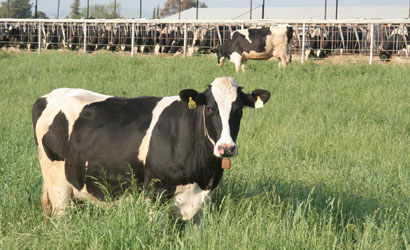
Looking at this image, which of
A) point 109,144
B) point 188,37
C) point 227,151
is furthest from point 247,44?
point 188,37

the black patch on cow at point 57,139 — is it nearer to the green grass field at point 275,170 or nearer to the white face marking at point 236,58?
the green grass field at point 275,170

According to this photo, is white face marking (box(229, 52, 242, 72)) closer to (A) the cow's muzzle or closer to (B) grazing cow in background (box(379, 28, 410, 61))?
(B) grazing cow in background (box(379, 28, 410, 61))

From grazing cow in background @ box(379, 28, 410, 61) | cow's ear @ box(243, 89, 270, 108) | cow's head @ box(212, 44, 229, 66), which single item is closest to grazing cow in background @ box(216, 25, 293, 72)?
cow's head @ box(212, 44, 229, 66)

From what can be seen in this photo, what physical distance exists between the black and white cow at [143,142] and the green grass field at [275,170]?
168mm

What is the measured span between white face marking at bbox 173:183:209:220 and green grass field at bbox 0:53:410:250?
10 centimetres

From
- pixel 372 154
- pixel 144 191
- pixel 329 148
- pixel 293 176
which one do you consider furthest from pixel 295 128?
pixel 144 191

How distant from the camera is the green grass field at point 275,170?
128 inches

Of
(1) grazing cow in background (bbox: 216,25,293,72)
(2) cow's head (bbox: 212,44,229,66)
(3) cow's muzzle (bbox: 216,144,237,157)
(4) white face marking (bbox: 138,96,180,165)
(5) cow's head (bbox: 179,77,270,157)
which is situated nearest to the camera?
(3) cow's muzzle (bbox: 216,144,237,157)

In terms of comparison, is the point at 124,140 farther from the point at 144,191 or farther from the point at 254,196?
the point at 254,196

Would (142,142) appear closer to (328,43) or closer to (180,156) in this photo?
(180,156)

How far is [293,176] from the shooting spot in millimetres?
5234

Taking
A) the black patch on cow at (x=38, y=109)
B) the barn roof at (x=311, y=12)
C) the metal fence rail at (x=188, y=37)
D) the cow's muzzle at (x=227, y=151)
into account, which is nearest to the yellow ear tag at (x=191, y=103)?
the cow's muzzle at (x=227, y=151)

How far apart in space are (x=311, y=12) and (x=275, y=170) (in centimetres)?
4600

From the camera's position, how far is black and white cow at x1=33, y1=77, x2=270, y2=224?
3.72 m
